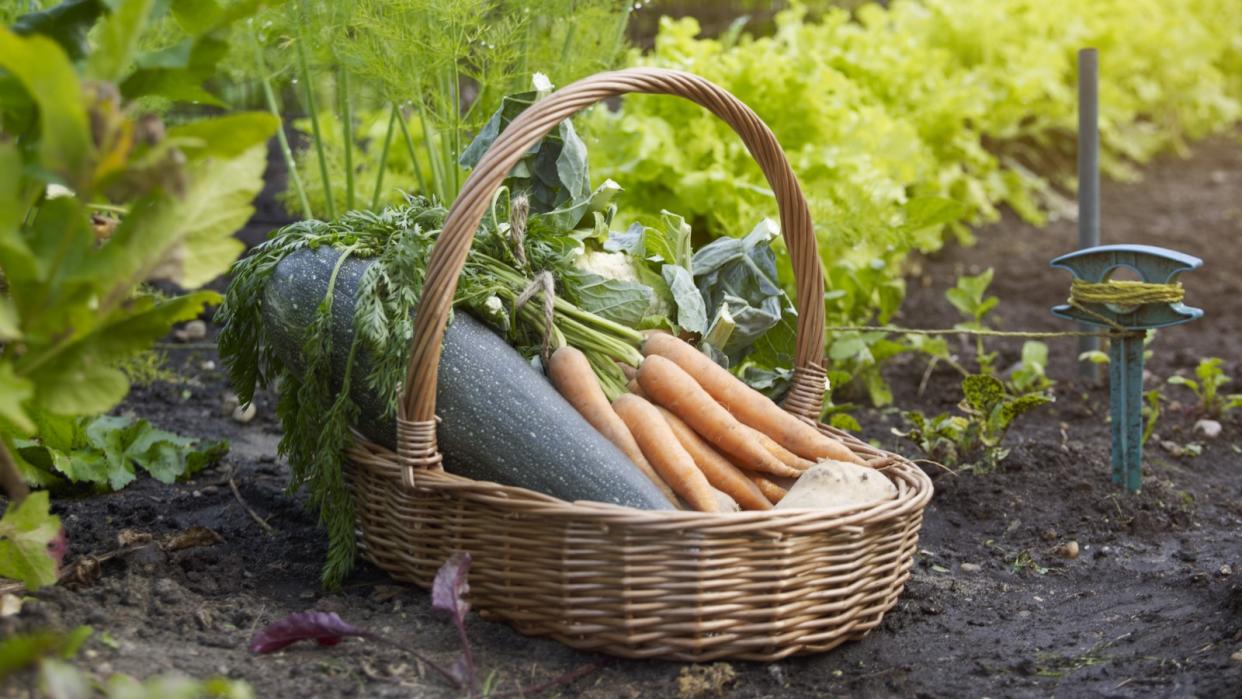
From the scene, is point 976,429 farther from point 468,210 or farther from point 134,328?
point 134,328

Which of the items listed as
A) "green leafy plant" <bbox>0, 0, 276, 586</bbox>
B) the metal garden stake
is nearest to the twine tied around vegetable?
"green leafy plant" <bbox>0, 0, 276, 586</bbox>

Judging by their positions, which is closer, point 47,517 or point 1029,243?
point 47,517

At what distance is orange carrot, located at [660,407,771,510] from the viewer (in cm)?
250

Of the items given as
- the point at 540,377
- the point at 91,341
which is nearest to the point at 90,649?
the point at 91,341

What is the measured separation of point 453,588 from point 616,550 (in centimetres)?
28

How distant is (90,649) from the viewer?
1793 mm

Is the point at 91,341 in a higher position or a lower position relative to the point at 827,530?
higher

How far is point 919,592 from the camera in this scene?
248 centimetres

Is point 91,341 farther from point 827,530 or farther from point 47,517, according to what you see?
point 827,530

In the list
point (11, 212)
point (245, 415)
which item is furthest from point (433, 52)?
point (11, 212)

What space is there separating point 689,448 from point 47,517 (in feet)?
4.02

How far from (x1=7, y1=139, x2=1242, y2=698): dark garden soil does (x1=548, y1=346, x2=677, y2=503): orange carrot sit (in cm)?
47

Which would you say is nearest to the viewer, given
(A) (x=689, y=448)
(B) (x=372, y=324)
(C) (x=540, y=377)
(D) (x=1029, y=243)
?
(B) (x=372, y=324)

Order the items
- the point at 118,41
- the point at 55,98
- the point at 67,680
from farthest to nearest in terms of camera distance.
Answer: the point at 118,41 → the point at 55,98 → the point at 67,680
